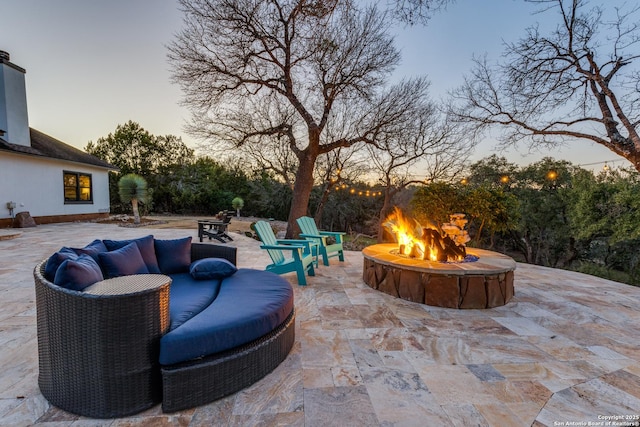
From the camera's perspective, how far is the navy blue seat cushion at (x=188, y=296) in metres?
1.84

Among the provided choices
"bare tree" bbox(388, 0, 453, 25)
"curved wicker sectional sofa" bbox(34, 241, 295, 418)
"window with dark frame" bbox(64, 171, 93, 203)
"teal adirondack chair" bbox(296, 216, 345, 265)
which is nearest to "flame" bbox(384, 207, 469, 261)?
"teal adirondack chair" bbox(296, 216, 345, 265)

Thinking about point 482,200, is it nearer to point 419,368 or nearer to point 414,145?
point 414,145

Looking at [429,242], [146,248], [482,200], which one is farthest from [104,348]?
[482,200]

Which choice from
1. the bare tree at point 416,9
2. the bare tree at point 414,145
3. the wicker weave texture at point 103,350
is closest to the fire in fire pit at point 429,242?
the bare tree at point 416,9

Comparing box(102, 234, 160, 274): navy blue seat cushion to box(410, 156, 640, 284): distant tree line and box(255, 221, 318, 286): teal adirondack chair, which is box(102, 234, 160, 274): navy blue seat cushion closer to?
box(255, 221, 318, 286): teal adirondack chair

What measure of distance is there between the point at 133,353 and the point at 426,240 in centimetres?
333

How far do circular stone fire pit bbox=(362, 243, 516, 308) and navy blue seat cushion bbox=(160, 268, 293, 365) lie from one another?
1578 millimetres

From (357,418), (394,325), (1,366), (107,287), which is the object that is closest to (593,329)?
(394,325)

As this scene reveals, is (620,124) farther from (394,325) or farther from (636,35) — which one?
(394,325)

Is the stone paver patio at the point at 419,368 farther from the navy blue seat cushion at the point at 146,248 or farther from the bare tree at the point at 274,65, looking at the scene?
the bare tree at the point at 274,65

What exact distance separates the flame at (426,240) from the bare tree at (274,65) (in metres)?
3.81

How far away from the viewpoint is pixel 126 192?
11.0 m

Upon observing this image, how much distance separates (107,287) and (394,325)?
7.39 feet

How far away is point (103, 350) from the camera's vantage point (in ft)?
4.66
